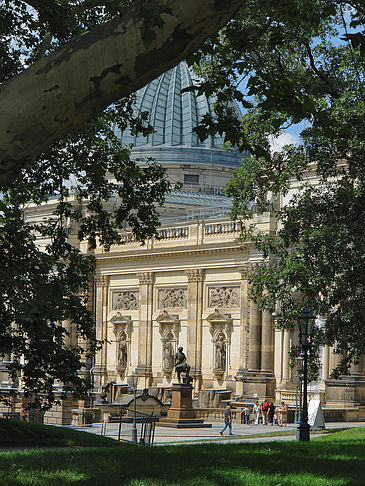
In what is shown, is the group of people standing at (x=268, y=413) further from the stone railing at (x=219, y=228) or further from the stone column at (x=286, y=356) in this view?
the stone railing at (x=219, y=228)

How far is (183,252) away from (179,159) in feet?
69.1

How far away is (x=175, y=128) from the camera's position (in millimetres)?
71625

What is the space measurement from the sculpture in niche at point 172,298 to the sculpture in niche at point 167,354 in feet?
6.51

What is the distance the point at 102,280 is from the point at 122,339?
14.8 feet

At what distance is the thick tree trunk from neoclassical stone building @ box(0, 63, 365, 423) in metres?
32.1

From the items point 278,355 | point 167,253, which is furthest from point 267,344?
point 167,253

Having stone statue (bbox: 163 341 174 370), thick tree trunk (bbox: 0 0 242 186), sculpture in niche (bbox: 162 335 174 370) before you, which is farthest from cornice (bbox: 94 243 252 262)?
thick tree trunk (bbox: 0 0 242 186)

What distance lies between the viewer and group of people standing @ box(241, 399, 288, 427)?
37312 mm

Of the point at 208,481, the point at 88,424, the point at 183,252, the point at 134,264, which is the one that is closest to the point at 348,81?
the point at 208,481

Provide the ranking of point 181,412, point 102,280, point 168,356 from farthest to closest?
point 102,280 → point 168,356 → point 181,412

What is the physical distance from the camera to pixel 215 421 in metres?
39.9

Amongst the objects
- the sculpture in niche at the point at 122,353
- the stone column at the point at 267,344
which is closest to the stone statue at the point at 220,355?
the stone column at the point at 267,344

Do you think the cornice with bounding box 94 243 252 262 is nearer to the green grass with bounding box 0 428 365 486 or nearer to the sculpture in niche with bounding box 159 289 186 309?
the sculpture in niche with bounding box 159 289 186 309

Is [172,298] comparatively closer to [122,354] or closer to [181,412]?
[122,354]
